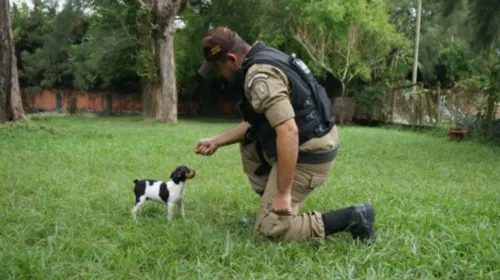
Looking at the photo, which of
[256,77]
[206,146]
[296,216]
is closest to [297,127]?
[256,77]

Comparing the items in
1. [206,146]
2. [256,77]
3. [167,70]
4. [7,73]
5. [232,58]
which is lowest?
[206,146]

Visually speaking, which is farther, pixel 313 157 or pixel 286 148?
pixel 313 157

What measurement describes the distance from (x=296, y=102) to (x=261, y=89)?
30cm

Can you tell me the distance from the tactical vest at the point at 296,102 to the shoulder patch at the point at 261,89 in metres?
0.17

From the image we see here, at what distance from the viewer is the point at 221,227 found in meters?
3.42

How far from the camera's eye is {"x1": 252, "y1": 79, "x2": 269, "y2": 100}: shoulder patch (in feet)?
8.83

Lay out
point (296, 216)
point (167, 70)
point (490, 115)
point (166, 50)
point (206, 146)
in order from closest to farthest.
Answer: point (296, 216)
point (206, 146)
point (490, 115)
point (166, 50)
point (167, 70)

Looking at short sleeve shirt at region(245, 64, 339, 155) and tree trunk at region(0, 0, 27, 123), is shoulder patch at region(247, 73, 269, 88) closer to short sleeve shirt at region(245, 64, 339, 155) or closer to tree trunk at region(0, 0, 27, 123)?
short sleeve shirt at region(245, 64, 339, 155)

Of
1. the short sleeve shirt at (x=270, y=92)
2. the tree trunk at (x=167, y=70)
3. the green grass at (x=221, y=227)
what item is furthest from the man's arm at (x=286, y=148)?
the tree trunk at (x=167, y=70)

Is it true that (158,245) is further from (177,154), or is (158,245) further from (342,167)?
(177,154)

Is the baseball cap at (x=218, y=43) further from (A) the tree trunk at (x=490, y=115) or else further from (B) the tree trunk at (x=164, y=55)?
(B) the tree trunk at (x=164, y=55)

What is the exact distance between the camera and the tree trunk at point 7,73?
11.5 metres

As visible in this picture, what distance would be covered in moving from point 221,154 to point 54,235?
5.06 meters

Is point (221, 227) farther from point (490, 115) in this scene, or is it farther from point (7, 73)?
point (7, 73)
